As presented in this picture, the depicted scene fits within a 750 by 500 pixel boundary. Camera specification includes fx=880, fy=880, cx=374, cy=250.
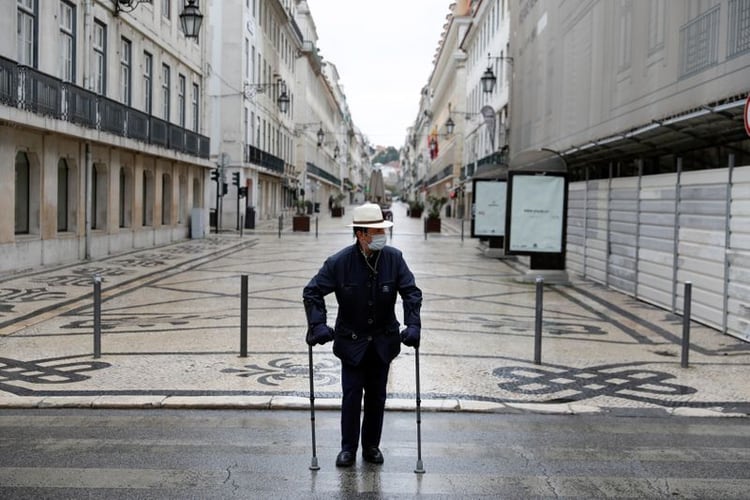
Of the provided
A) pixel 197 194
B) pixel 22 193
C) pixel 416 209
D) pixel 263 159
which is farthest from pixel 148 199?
pixel 416 209

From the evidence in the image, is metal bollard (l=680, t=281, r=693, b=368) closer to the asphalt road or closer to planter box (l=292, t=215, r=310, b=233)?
the asphalt road

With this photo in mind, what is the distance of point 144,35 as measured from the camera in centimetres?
2736

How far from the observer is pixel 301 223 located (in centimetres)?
4156

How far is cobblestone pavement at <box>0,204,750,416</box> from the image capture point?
24.6ft

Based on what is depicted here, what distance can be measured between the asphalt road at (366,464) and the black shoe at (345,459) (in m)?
0.05

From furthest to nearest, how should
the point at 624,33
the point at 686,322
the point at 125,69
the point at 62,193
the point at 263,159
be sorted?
the point at 263,159, the point at 125,69, the point at 62,193, the point at 624,33, the point at 686,322

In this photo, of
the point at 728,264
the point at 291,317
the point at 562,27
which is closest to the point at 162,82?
the point at 562,27

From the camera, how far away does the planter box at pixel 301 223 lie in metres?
41.2

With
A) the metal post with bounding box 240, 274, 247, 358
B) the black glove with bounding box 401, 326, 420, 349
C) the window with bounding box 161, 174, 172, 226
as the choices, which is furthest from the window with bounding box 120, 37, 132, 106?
the black glove with bounding box 401, 326, 420, 349

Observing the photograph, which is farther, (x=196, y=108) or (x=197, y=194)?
(x=197, y=194)

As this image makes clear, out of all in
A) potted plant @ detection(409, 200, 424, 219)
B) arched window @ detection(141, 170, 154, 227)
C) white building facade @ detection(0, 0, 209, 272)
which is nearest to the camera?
white building facade @ detection(0, 0, 209, 272)

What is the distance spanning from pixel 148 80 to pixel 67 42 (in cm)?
705

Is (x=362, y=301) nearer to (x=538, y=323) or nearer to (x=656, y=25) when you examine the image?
(x=538, y=323)

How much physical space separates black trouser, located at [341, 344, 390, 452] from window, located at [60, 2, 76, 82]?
17250mm
